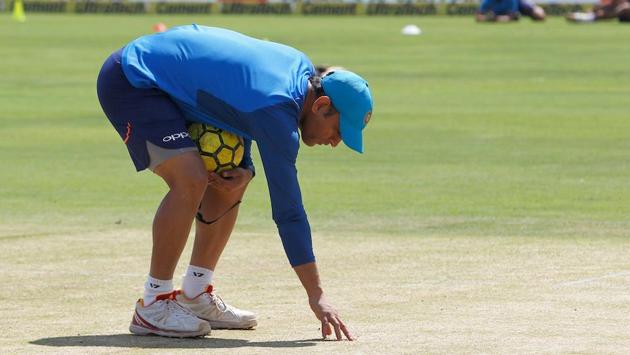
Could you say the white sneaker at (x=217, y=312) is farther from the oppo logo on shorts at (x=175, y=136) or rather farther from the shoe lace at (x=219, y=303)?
the oppo logo on shorts at (x=175, y=136)

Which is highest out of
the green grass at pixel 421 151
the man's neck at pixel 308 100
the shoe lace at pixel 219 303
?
the man's neck at pixel 308 100

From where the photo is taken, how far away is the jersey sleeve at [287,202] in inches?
320

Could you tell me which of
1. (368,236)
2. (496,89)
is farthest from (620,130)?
(368,236)

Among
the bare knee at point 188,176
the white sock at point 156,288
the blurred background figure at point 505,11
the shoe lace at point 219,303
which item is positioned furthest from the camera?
the blurred background figure at point 505,11

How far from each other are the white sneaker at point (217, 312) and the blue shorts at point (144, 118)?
0.82 metres

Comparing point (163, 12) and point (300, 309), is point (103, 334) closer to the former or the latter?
point (300, 309)


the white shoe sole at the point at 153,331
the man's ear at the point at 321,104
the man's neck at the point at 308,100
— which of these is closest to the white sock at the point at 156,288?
the white shoe sole at the point at 153,331

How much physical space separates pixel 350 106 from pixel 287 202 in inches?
22.7

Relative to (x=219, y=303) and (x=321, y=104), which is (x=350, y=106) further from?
(x=219, y=303)

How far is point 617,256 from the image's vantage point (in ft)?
37.5

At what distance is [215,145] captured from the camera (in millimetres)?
8781

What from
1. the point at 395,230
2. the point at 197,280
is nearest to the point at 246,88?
the point at 197,280

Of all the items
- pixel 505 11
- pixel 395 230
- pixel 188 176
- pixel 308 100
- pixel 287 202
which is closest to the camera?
pixel 287 202

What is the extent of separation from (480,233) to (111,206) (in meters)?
3.60
